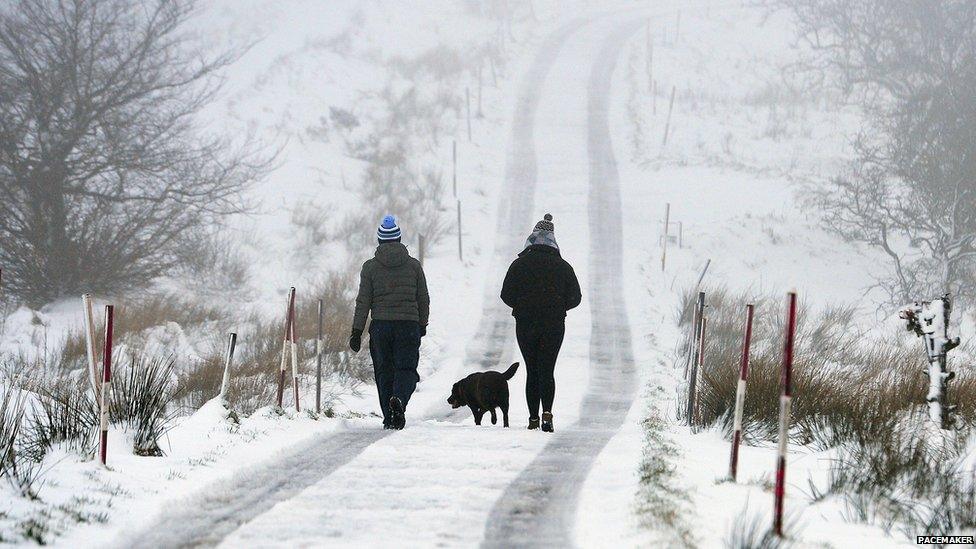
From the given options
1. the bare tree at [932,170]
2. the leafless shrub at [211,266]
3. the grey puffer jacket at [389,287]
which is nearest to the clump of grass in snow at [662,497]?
the grey puffer jacket at [389,287]

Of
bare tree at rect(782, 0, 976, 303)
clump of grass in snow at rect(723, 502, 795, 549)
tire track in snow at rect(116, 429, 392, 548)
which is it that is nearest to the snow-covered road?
tire track in snow at rect(116, 429, 392, 548)

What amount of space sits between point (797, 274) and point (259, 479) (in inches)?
889

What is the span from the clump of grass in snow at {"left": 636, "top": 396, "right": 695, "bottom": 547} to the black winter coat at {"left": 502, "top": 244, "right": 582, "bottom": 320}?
204cm

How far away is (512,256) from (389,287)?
644 inches

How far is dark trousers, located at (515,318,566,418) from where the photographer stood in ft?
30.0

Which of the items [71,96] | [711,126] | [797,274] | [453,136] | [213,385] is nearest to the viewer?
[213,385]

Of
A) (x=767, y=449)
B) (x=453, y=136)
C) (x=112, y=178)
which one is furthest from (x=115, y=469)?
(x=453, y=136)

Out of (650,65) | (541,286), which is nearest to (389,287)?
(541,286)

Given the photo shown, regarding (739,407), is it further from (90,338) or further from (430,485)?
(90,338)

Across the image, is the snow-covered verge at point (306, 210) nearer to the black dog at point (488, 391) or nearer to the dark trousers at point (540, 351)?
the black dog at point (488, 391)

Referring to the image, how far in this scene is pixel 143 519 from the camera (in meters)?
4.91

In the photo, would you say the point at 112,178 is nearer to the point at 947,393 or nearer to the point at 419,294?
the point at 419,294

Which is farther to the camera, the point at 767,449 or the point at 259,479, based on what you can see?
the point at 767,449

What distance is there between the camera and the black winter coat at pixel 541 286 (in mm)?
9125
